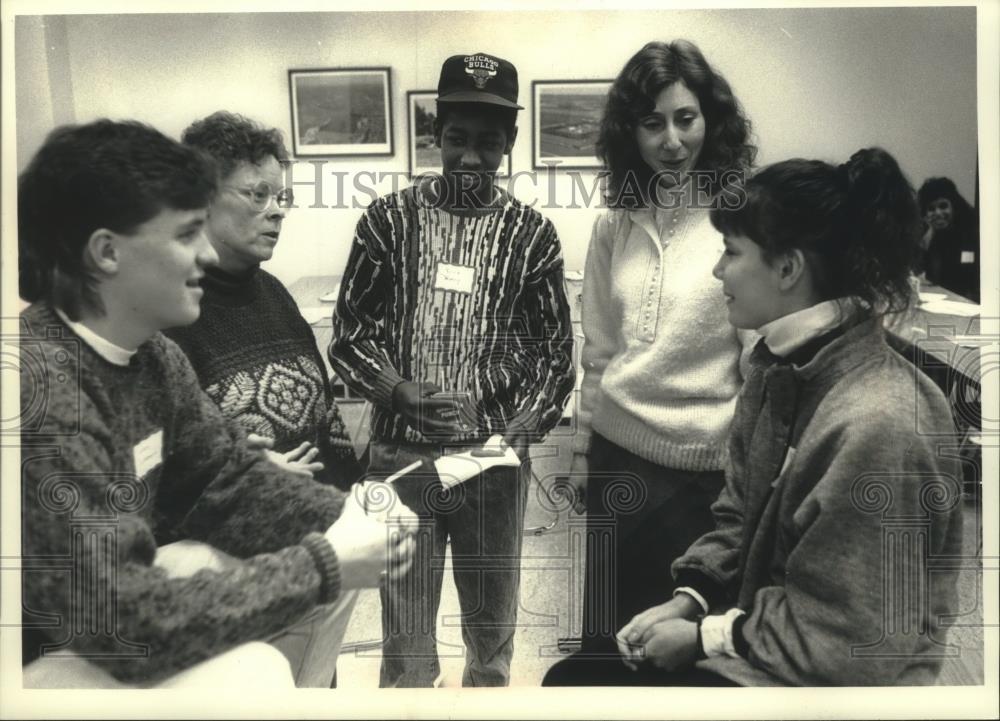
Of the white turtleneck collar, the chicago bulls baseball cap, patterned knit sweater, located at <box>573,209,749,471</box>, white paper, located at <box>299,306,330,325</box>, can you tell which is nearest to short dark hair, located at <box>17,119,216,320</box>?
white paper, located at <box>299,306,330,325</box>

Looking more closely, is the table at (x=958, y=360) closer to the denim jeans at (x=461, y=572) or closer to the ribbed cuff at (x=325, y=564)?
the denim jeans at (x=461, y=572)

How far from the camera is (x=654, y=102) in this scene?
5.98 feet

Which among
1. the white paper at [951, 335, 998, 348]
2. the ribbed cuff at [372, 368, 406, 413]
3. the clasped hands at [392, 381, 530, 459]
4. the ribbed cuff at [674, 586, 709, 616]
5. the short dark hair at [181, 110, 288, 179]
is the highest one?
the short dark hair at [181, 110, 288, 179]

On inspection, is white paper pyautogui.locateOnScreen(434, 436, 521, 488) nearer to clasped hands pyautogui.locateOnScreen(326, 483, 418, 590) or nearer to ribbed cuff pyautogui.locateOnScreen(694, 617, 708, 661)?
clasped hands pyautogui.locateOnScreen(326, 483, 418, 590)

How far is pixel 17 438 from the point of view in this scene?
1.85 m

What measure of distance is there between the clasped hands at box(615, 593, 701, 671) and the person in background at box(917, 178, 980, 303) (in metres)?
0.80

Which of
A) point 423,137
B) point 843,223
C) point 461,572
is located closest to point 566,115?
point 423,137

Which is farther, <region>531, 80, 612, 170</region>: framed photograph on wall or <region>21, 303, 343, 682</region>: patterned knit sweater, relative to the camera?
<region>531, 80, 612, 170</region>: framed photograph on wall

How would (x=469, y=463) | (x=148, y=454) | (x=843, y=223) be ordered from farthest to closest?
(x=469, y=463)
(x=148, y=454)
(x=843, y=223)

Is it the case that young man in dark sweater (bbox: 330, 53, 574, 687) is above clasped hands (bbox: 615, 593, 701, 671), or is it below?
above

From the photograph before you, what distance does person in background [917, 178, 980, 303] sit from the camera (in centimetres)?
182

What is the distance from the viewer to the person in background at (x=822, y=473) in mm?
1686

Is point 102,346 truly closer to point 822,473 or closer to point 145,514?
point 145,514

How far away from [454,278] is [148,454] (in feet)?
2.19
